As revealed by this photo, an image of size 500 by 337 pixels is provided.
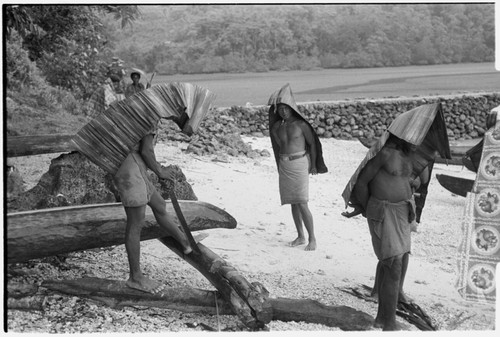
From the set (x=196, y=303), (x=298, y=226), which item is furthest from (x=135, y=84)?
(x=196, y=303)

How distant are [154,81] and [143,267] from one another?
1.78m

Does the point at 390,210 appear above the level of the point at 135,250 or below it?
above

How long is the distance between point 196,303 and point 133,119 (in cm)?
127

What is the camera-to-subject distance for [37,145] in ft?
21.9

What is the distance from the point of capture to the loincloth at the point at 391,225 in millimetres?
4430

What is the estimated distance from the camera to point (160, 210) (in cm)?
457

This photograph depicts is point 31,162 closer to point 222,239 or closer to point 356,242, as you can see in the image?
point 222,239

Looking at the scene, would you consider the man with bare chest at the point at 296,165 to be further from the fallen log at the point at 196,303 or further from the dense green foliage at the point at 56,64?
the dense green foliage at the point at 56,64

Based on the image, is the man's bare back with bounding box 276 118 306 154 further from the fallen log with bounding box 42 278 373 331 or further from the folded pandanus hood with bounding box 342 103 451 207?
the fallen log with bounding box 42 278 373 331

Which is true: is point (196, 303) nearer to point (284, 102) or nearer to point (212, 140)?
point (284, 102)

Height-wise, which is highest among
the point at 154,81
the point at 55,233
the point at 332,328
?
the point at 154,81

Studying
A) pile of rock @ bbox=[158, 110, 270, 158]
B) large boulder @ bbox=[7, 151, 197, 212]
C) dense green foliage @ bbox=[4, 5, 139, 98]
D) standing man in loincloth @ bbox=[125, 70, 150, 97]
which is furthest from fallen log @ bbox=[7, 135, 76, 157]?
pile of rock @ bbox=[158, 110, 270, 158]

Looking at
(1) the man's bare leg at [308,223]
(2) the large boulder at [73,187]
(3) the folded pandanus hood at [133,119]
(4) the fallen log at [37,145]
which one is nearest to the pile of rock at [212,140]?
(4) the fallen log at [37,145]

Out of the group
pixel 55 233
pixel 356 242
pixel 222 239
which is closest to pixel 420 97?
pixel 356 242
